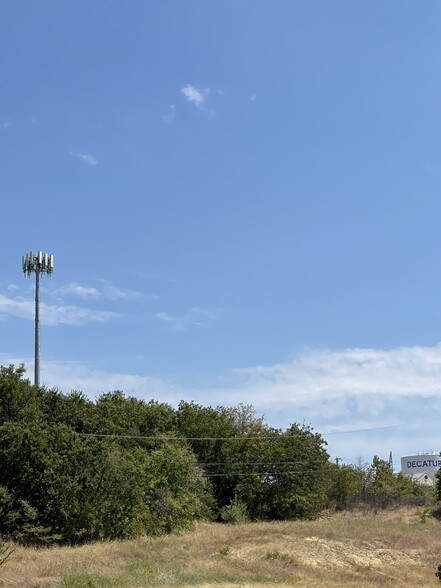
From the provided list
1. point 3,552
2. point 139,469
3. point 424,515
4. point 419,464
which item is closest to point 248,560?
point 139,469

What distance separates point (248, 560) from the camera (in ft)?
103

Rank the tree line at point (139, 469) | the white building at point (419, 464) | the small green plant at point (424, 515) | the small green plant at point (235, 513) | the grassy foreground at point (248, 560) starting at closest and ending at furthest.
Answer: the grassy foreground at point (248, 560) → the tree line at point (139, 469) → the small green plant at point (424, 515) → the small green plant at point (235, 513) → the white building at point (419, 464)

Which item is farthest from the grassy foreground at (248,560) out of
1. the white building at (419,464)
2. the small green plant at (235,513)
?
the white building at (419,464)

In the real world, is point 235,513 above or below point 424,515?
above

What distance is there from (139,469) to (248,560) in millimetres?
13811

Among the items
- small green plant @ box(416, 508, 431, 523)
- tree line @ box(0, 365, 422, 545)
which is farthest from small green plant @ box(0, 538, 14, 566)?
small green plant @ box(416, 508, 431, 523)

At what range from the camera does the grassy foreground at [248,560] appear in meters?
25.2

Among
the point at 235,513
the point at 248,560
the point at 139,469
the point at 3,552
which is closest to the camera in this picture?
the point at 3,552

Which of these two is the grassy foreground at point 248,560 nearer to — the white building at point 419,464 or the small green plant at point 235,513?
the small green plant at point 235,513

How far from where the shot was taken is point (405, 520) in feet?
178

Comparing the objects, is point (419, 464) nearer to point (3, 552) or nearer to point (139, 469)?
point (139, 469)

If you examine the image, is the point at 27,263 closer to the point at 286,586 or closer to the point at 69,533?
the point at 69,533

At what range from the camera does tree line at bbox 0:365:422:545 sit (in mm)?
38906

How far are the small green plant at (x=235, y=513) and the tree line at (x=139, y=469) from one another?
12 cm
